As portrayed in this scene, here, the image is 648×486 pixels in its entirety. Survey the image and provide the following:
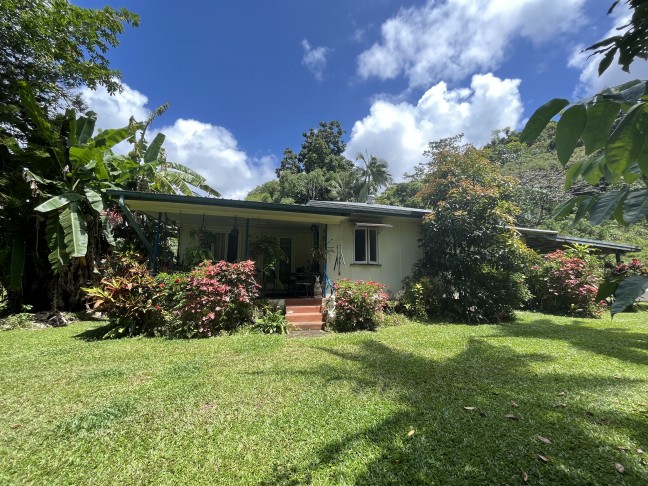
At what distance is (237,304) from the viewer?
7.91m

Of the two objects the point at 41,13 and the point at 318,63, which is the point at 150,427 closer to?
the point at 41,13

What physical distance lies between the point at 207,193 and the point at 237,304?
10.2 metres

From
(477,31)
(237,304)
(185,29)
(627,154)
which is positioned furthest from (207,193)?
(627,154)

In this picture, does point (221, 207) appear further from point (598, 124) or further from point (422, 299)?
point (598, 124)

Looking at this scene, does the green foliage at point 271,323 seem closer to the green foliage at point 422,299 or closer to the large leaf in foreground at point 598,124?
the green foliage at point 422,299

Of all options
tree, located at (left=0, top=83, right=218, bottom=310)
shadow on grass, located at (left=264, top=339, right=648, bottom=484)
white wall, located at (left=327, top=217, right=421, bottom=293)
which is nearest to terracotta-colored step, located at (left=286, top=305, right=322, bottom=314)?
white wall, located at (left=327, top=217, right=421, bottom=293)

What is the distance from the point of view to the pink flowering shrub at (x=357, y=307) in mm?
8438

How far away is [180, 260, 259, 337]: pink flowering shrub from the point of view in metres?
7.36

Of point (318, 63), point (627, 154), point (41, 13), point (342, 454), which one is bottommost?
point (342, 454)

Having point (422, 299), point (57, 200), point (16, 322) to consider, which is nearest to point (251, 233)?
point (57, 200)

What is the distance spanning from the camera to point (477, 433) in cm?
321

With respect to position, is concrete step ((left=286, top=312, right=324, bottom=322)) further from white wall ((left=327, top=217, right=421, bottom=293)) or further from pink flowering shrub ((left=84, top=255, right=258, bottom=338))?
white wall ((left=327, top=217, right=421, bottom=293))

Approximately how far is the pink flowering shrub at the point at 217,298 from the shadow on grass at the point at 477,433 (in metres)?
3.52

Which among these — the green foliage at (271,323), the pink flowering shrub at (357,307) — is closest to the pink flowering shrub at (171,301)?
the green foliage at (271,323)
